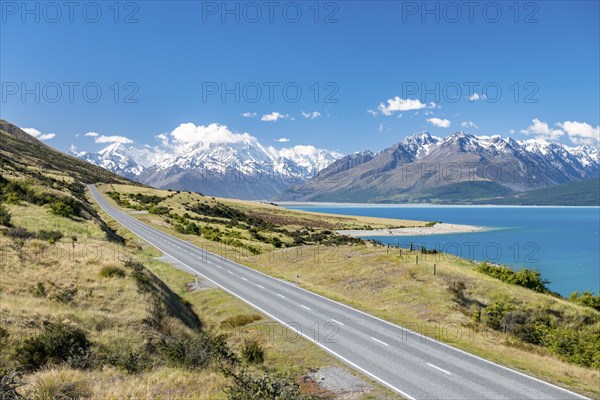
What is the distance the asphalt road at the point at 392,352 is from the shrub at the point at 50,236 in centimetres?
1401

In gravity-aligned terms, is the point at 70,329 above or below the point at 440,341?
above

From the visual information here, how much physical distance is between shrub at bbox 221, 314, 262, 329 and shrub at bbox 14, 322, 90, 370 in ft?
35.6

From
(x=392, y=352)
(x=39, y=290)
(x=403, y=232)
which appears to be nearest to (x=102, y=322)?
(x=39, y=290)

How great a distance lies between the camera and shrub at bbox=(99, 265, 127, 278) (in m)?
23.2

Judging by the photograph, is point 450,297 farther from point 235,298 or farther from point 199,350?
point 199,350

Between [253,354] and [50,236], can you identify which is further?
[50,236]

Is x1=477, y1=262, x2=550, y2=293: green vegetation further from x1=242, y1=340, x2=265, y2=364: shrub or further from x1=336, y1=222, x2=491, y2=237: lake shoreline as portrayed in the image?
x1=336, y1=222, x2=491, y2=237: lake shoreline

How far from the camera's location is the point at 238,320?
2559 cm

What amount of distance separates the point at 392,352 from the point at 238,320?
35.0ft

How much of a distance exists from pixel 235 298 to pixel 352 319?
10111 millimetres

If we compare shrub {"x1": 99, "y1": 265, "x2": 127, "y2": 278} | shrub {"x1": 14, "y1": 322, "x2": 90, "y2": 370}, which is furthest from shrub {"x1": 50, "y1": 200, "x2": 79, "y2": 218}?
shrub {"x1": 14, "y1": 322, "x2": 90, "y2": 370}

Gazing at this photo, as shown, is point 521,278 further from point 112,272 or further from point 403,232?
point 403,232

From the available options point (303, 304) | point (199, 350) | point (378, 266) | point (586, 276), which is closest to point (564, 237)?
point (586, 276)

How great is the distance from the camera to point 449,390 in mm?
15203
